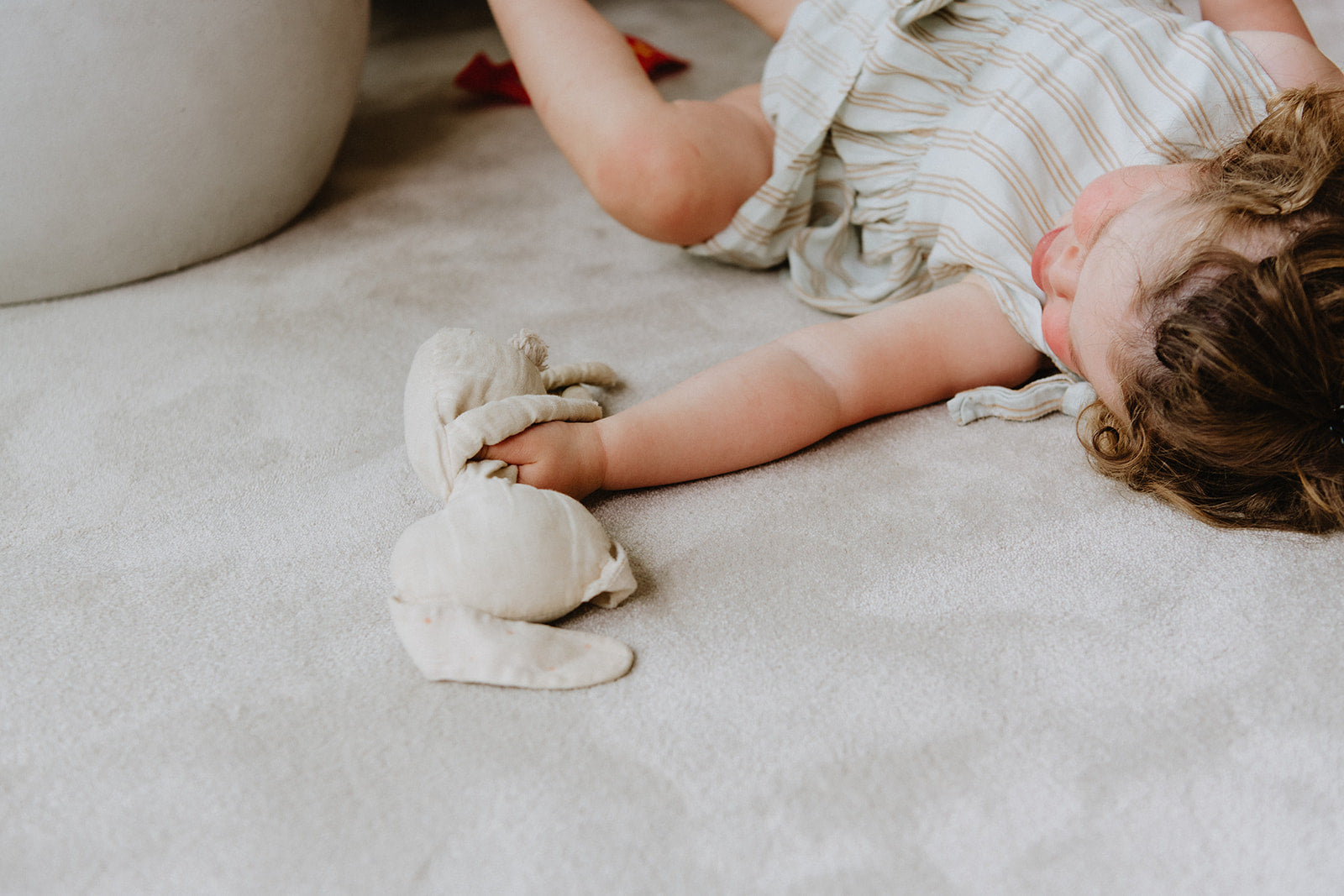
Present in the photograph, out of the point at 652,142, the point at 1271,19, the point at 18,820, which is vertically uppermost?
the point at 1271,19

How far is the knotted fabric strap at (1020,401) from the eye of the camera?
76 cm

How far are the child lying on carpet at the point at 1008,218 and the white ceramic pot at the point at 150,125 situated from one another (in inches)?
8.7

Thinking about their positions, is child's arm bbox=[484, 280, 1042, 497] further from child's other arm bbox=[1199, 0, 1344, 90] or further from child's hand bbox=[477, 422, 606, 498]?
child's other arm bbox=[1199, 0, 1344, 90]

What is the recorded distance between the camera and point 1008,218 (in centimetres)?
81

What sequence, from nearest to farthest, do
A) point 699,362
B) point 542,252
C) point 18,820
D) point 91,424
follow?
point 18,820 < point 91,424 < point 699,362 < point 542,252

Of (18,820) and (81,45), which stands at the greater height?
(81,45)

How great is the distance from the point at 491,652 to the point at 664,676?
0.31ft

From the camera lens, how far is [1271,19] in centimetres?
90

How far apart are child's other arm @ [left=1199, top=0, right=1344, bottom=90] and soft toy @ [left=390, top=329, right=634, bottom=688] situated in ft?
2.26

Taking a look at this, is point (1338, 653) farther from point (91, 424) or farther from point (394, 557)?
point (91, 424)

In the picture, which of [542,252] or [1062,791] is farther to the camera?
[542,252]

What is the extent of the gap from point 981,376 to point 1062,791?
0.40m

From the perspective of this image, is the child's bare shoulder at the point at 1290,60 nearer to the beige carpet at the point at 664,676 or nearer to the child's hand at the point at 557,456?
the beige carpet at the point at 664,676

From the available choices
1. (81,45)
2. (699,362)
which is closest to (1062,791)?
(699,362)
